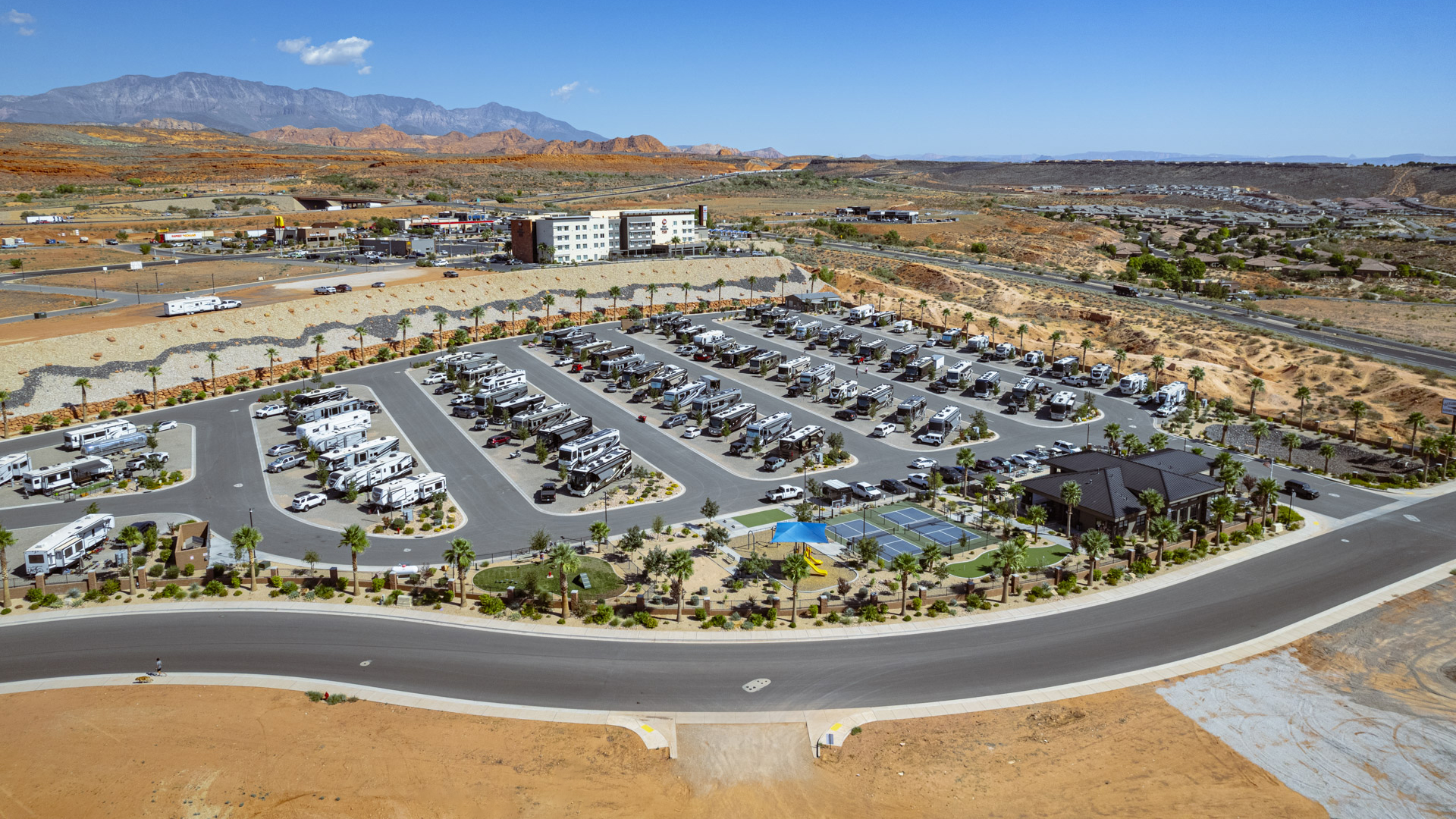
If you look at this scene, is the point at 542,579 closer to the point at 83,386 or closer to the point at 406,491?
the point at 406,491

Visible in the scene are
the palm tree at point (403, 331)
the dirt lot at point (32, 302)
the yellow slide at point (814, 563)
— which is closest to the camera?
the yellow slide at point (814, 563)

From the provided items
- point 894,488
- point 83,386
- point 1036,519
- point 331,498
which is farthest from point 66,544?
point 1036,519

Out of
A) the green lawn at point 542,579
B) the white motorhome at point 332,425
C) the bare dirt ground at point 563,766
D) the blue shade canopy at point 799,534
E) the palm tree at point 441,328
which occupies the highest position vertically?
the palm tree at point 441,328

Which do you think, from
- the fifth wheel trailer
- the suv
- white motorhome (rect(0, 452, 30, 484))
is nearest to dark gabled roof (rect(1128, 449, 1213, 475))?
the suv

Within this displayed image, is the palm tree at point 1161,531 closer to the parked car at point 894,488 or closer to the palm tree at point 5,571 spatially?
the parked car at point 894,488

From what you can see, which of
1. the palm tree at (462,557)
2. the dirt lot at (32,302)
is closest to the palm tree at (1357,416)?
the palm tree at (462,557)

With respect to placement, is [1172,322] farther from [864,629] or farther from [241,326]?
[241,326]
